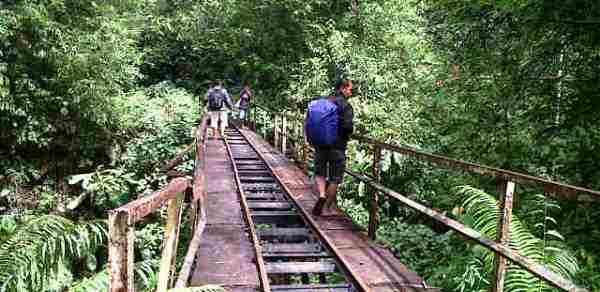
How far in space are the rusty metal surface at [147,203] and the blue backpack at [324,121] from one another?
3.18m

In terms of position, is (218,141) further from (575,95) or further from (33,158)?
(575,95)

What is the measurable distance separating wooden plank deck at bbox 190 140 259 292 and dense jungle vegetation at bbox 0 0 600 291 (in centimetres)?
58

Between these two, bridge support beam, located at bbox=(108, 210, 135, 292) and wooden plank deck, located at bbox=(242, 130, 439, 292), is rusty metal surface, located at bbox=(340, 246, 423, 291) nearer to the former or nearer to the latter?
wooden plank deck, located at bbox=(242, 130, 439, 292)

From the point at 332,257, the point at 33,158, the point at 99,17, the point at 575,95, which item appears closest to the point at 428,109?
the point at 575,95

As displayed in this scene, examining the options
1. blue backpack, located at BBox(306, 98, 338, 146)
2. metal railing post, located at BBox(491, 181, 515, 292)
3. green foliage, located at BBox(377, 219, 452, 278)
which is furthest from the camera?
Result: green foliage, located at BBox(377, 219, 452, 278)

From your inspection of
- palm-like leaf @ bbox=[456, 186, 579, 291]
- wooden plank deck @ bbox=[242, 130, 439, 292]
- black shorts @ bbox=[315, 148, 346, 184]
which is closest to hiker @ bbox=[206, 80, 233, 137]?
wooden plank deck @ bbox=[242, 130, 439, 292]

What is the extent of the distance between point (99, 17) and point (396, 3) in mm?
9304

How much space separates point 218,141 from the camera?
14516 millimetres

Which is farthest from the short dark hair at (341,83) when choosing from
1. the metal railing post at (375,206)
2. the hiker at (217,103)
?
the hiker at (217,103)

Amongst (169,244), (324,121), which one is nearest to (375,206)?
(324,121)

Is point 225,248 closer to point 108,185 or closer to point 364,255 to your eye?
point 364,255

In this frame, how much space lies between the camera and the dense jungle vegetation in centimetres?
484

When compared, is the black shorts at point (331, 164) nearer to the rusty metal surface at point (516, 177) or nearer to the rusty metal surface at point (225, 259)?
the rusty metal surface at point (225, 259)

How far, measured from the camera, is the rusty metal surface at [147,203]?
183cm
